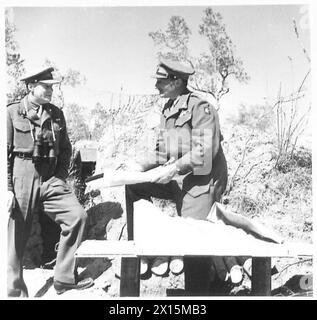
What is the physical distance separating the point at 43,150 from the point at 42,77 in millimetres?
609

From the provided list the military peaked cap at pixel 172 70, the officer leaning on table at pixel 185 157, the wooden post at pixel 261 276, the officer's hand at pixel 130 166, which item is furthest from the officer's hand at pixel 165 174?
the wooden post at pixel 261 276

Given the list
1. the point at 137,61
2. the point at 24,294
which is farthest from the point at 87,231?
the point at 137,61

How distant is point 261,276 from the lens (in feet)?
13.7

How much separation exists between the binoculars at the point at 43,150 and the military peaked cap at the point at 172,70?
41.9 inches

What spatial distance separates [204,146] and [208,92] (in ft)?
Answer: 1.90

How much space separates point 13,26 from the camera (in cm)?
440

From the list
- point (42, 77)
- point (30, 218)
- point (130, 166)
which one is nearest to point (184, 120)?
point (130, 166)

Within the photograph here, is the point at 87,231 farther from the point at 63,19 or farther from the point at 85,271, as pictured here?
the point at 63,19

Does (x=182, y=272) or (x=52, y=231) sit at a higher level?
(x=52, y=231)

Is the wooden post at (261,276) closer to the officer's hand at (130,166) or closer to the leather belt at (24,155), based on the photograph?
the officer's hand at (130,166)

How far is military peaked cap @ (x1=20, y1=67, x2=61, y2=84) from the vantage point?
4285 mm

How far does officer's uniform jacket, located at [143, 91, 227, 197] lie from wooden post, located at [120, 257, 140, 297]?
776mm

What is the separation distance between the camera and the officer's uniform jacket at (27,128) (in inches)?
166
